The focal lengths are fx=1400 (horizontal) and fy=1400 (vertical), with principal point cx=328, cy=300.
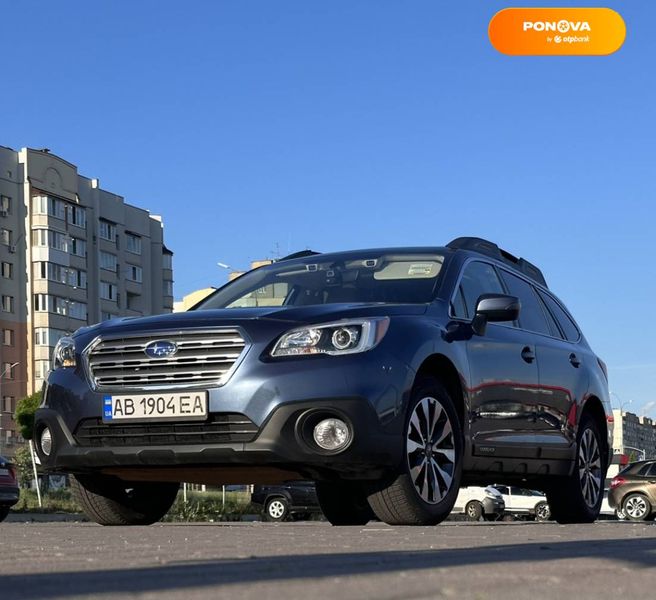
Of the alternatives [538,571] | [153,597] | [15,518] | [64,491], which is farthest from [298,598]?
[64,491]

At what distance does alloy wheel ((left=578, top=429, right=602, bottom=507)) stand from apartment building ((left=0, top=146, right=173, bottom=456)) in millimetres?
74858

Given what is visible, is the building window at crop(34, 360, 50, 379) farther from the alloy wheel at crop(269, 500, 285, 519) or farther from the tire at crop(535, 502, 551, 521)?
the alloy wheel at crop(269, 500, 285, 519)

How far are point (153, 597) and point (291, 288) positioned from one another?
5883 mm

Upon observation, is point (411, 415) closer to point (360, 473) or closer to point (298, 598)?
point (360, 473)

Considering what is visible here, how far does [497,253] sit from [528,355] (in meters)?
1.05

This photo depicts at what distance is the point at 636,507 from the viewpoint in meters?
33.5

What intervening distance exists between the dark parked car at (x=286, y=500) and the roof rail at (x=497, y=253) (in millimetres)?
29284

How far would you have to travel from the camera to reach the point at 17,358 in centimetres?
8706

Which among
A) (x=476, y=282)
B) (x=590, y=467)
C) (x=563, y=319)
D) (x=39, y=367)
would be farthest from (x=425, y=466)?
(x=39, y=367)

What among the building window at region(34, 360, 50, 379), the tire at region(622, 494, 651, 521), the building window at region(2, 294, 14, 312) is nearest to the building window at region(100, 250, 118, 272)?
the building window at region(2, 294, 14, 312)

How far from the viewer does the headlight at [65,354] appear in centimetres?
808

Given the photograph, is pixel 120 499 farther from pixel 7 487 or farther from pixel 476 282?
pixel 7 487

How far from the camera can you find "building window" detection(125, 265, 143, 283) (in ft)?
332

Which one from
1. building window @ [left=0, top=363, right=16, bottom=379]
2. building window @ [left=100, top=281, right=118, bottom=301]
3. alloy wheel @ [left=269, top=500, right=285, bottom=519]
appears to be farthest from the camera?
building window @ [left=100, top=281, right=118, bottom=301]
